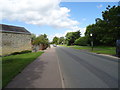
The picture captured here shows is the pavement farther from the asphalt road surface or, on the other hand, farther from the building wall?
the building wall

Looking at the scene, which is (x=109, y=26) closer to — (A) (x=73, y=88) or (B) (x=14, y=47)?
(A) (x=73, y=88)

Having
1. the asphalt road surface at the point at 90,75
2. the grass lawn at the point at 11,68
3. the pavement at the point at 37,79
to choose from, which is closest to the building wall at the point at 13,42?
the grass lawn at the point at 11,68

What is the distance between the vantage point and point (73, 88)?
12.4 feet

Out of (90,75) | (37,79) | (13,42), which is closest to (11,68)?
(37,79)

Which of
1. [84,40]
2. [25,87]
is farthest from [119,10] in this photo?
[84,40]

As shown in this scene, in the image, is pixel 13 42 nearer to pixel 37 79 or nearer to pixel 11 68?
pixel 11 68

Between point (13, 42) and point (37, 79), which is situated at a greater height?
point (13, 42)

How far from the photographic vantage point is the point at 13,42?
21266 millimetres

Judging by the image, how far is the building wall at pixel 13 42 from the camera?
63.7ft

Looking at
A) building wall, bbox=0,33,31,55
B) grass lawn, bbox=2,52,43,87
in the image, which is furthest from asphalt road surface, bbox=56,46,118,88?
building wall, bbox=0,33,31,55

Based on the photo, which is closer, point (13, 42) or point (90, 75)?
point (90, 75)

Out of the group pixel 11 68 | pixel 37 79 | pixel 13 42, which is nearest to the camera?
pixel 37 79

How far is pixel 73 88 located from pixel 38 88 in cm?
137

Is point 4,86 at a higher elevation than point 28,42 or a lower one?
lower
